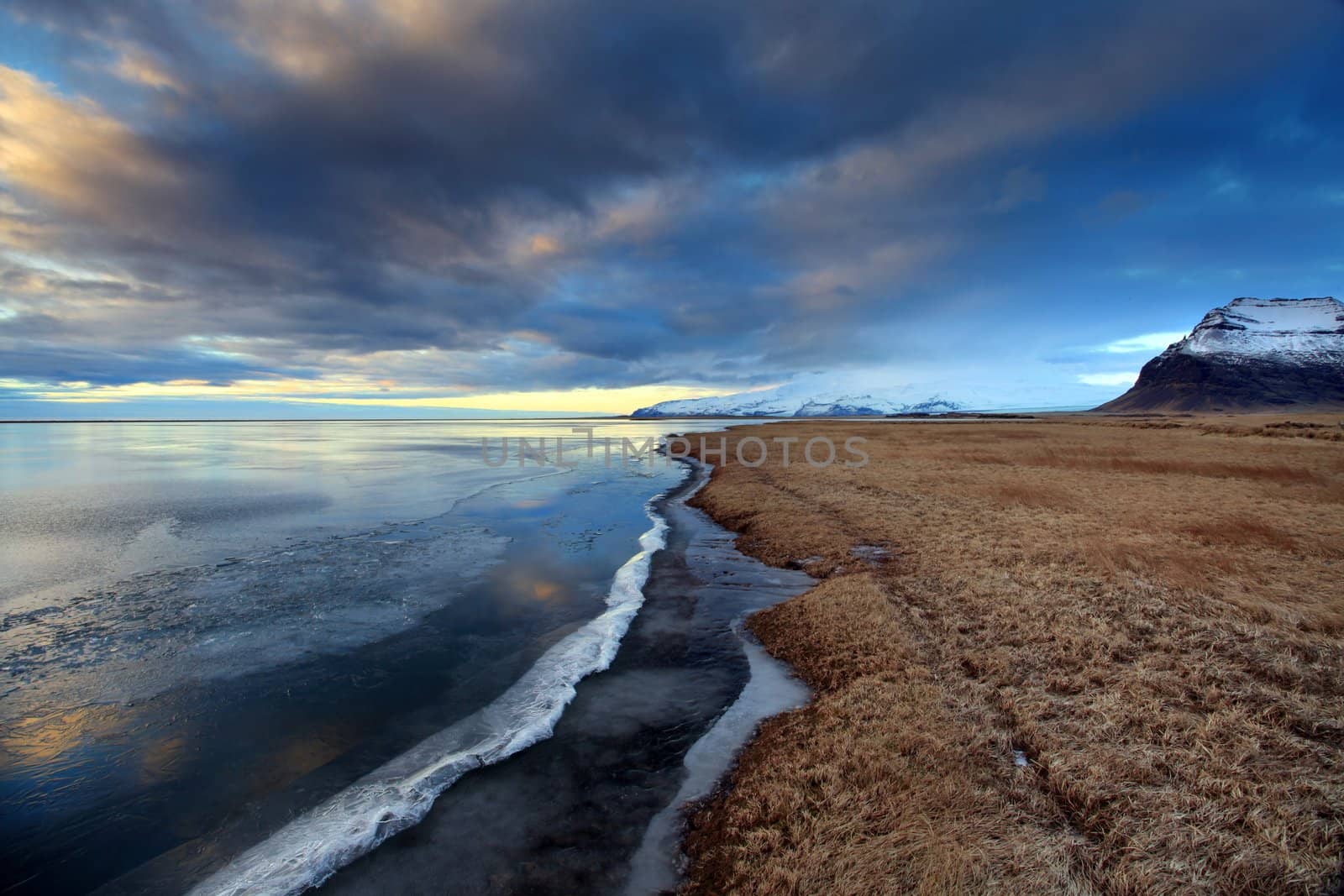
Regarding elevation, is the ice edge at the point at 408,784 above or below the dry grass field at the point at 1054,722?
below

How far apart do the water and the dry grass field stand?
5.80 ft

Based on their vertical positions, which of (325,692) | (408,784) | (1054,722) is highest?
(1054,722)

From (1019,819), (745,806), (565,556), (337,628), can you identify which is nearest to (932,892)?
(1019,819)

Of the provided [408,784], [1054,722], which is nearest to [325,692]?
[408,784]

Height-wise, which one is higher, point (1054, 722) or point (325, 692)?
point (1054, 722)

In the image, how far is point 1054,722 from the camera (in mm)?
6824

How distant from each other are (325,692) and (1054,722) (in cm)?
1130

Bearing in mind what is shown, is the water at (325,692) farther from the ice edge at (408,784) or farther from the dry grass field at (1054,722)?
the dry grass field at (1054,722)

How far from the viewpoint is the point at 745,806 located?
19.8 ft

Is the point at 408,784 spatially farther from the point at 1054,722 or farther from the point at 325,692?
the point at 1054,722

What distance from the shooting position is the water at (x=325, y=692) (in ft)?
20.2

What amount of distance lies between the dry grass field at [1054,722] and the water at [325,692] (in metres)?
1.77

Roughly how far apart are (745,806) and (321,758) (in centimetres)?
610

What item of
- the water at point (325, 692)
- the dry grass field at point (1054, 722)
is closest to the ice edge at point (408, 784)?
the water at point (325, 692)
